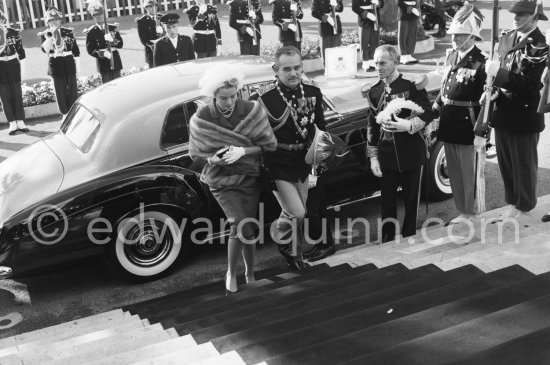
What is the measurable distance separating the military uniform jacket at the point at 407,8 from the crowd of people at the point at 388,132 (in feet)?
26.3

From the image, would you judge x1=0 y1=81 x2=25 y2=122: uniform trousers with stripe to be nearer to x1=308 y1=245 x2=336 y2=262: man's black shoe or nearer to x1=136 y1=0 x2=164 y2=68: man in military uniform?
x1=136 y1=0 x2=164 y2=68: man in military uniform

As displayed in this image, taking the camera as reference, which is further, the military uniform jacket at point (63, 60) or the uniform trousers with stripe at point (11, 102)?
the military uniform jacket at point (63, 60)

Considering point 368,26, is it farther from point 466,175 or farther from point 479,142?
point 479,142

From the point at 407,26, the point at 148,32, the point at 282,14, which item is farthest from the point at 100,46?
the point at 407,26

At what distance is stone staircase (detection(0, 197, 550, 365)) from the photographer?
9.72 feet

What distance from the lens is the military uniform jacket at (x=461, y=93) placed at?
5.79m

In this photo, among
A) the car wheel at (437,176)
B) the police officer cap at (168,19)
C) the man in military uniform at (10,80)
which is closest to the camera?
the car wheel at (437,176)

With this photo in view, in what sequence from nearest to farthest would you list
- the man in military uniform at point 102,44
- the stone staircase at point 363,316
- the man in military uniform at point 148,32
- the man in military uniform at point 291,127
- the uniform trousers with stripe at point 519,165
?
1. the stone staircase at point 363,316
2. the man in military uniform at point 291,127
3. the uniform trousers with stripe at point 519,165
4. the man in military uniform at point 102,44
5. the man in military uniform at point 148,32

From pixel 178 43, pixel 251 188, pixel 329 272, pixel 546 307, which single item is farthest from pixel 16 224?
pixel 178 43

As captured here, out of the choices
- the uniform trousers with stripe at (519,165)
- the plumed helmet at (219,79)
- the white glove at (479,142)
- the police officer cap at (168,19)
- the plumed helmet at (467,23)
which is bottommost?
the uniform trousers with stripe at (519,165)

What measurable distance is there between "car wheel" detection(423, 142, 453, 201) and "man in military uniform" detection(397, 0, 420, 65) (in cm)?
696

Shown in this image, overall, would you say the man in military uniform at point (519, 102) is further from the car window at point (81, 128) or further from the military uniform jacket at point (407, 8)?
the military uniform jacket at point (407, 8)

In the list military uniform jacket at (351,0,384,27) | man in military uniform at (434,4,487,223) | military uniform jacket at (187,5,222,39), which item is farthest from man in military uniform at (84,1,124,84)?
man in military uniform at (434,4,487,223)

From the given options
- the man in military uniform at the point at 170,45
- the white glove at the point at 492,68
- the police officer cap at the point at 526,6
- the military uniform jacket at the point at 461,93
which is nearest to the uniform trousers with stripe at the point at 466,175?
the military uniform jacket at the point at 461,93
